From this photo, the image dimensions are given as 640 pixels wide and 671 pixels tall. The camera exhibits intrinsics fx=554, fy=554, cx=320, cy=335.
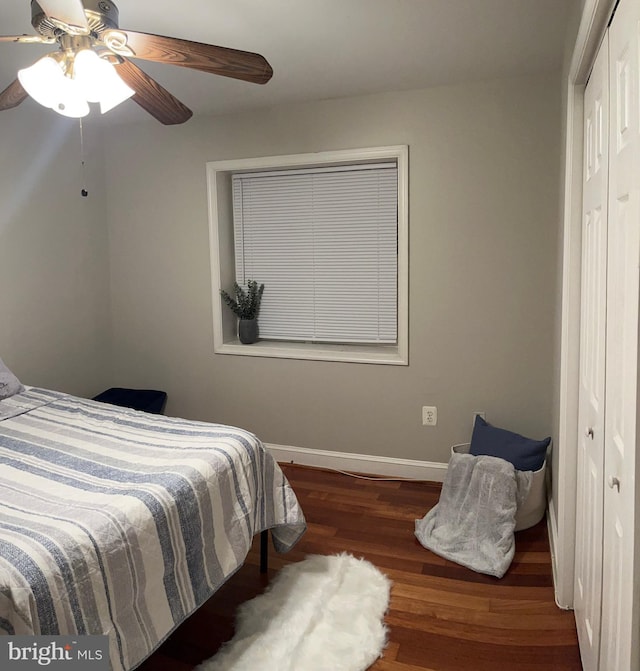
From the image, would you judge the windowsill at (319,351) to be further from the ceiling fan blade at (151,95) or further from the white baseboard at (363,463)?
the ceiling fan blade at (151,95)

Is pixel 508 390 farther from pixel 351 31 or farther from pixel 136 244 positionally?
pixel 136 244

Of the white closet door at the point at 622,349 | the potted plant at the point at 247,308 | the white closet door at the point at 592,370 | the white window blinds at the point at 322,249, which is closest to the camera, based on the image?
the white closet door at the point at 622,349

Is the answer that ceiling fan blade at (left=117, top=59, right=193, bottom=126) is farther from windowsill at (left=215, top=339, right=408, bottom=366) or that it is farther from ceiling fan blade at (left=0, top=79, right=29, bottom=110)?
windowsill at (left=215, top=339, right=408, bottom=366)

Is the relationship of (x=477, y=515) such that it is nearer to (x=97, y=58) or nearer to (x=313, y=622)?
(x=313, y=622)

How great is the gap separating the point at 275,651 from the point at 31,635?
0.89m

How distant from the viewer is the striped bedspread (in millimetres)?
1425

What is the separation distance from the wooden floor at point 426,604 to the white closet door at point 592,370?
188 mm

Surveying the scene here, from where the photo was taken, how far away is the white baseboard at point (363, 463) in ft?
11.0

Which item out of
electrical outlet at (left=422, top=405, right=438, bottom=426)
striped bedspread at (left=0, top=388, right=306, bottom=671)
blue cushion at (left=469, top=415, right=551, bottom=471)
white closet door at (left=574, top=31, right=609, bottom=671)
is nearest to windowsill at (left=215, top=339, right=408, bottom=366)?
electrical outlet at (left=422, top=405, right=438, bottom=426)

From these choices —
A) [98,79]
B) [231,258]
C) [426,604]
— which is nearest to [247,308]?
[231,258]

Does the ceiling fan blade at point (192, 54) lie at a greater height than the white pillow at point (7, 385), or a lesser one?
greater

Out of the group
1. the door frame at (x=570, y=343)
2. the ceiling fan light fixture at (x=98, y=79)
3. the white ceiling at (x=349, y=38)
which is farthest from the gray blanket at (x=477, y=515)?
the ceiling fan light fixture at (x=98, y=79)

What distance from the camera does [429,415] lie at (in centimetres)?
332

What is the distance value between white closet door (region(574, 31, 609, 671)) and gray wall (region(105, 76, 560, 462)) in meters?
1.03
